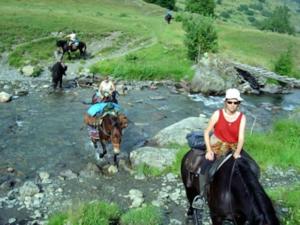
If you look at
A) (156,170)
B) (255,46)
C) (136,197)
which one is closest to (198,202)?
(136,197)

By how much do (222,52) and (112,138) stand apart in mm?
24789

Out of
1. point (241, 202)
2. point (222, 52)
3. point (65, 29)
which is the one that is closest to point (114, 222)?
point (241, 202)

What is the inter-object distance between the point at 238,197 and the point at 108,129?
704 centimetres

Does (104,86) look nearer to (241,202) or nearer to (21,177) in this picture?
(21,177)

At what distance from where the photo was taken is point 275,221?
6.77 m

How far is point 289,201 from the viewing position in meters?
10.9

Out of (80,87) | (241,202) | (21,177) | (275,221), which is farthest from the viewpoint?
(80,87)

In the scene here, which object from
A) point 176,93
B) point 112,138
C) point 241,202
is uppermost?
point 241,202

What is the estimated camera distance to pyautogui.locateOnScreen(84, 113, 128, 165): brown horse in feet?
44.5

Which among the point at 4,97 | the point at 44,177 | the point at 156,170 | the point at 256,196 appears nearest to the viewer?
the point at 256,196

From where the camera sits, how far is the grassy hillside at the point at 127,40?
29906 mm

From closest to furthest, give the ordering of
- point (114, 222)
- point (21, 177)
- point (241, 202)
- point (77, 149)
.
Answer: point (241, 202) < point (114, 222) < point (21, 177) < point (77, 149)

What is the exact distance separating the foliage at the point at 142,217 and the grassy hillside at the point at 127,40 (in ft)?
61.4

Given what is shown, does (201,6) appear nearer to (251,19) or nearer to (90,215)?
(90,215)
